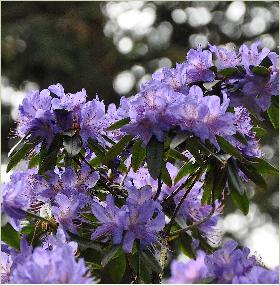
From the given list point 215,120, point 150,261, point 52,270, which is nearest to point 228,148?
point 215,120

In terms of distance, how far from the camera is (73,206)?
1.72 meters

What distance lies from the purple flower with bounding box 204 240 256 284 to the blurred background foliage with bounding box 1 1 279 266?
16.6 feet

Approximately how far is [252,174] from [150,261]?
350 millimetres

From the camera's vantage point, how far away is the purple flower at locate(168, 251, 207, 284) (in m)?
1.25

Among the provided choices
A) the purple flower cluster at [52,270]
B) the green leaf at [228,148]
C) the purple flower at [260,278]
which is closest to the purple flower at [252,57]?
the green leaf at [228,148]

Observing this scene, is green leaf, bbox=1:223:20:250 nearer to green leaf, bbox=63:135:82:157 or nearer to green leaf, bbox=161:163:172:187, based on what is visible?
green leaf, bbox=63:135:82:157

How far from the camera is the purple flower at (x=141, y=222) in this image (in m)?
1.61

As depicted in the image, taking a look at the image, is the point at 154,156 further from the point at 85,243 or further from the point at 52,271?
the point at 52,271

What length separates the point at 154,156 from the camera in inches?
65.9

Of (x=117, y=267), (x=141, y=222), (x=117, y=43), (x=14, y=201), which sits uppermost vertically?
(x=14, y=201)

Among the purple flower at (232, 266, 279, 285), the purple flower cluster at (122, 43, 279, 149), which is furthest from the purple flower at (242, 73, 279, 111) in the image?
the purple flower at (232, 266, 279, 285)

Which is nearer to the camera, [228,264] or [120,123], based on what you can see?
[228,264]

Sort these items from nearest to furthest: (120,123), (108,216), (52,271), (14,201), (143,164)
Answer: (52,271) → (14,201) → (108,216) → (120,123) → (143,164)

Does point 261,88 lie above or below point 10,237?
above
